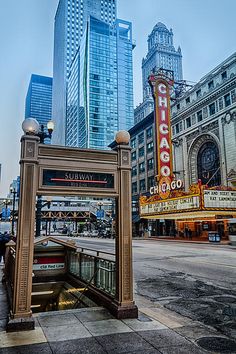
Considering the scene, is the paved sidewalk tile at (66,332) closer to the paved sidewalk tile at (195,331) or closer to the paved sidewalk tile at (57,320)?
the paved sidewalk tile at (57,320)

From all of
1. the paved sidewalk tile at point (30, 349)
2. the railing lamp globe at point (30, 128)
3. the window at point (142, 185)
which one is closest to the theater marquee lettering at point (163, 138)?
the window at point (142, 185)

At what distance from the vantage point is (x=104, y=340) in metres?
5.07

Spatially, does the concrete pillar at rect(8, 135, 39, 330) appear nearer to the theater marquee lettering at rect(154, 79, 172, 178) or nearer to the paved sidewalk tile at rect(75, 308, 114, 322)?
the paved sidewalk tile at rect(75, 308, 114, 322)

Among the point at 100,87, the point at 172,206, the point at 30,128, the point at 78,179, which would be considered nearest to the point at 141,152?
the point at 172,206

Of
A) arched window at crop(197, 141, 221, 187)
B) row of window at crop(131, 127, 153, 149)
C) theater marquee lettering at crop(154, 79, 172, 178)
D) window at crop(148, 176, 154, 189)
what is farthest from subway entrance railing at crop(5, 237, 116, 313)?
row of window at crop(131, 127, 153, 149)

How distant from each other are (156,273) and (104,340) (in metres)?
8.87

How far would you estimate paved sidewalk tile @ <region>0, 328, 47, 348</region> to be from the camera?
4.98 metres

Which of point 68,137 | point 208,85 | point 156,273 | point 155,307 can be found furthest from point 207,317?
point 68,137

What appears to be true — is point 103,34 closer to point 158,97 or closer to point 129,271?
point 158,97

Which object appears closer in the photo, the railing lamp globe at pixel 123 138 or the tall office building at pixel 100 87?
the railing lamp globe at pixel 123 138

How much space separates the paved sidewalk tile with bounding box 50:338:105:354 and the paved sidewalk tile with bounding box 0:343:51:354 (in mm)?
109

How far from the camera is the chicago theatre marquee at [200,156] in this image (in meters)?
34.5

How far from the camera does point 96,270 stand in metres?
8.25

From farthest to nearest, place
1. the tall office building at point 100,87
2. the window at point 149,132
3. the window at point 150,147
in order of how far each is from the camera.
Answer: the tall office building at point 100,87 < the window at point 149,132 < the window at point 150,147
